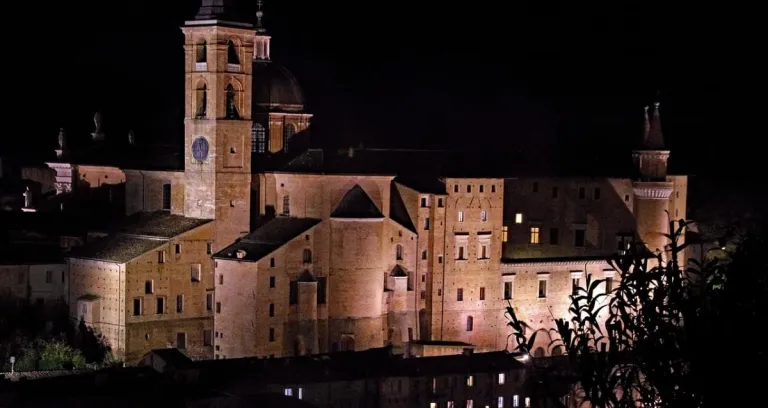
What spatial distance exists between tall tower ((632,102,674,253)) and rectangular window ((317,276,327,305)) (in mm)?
15639

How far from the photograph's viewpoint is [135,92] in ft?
294

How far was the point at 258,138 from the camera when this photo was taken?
201 ft

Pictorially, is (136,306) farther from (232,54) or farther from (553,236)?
(553,236)

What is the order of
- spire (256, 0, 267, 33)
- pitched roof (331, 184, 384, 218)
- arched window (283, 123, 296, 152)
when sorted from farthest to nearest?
1. spire (256, 0, 267, 33)
2. arched window (283, 123, 296, 152)
3. pitched roof (331, 184, 384, 218)

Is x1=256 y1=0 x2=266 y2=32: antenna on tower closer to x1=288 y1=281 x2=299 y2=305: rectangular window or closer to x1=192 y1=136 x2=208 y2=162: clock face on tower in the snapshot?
→ x1=192 y1=136 x2=208 y2=162: clock face on tower

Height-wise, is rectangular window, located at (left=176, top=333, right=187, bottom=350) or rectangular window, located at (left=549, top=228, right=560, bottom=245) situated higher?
rectangular window, located at (left=549, top=228, right=560, bottom=245)

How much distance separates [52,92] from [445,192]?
41074mm

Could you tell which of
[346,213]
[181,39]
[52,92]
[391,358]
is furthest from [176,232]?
[52,92]

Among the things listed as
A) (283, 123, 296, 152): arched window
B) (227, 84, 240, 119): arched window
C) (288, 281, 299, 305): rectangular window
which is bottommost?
(288, 281, 299, 305): rectangular window

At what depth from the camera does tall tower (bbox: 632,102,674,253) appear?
6750 centimetres

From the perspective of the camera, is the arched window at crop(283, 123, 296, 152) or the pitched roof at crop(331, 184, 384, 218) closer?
the pitched roof at crop(331, 184, 384, 218)

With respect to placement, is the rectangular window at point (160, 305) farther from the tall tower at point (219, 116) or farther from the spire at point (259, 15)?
the spire at point (259, 15)

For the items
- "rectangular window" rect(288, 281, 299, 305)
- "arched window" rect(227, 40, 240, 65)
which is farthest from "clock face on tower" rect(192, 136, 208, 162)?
"rectangular window" rect(288, 281, 299, 305)

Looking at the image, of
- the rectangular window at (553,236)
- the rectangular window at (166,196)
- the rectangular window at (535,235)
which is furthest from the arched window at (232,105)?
the rectangular window at (553,236)
